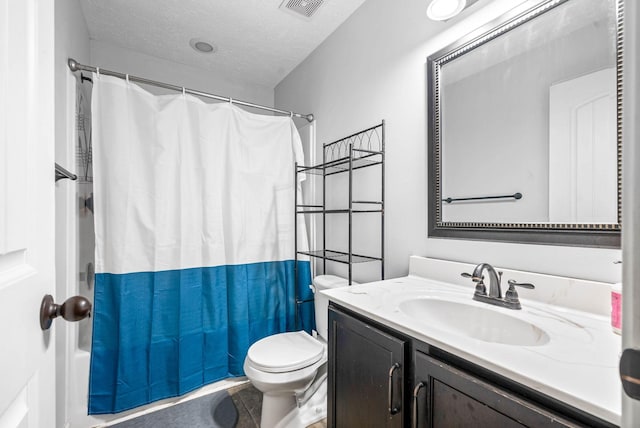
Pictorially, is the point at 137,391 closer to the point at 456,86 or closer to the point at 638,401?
the point at 638,401

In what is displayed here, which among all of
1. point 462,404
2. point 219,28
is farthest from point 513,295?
point 219,28

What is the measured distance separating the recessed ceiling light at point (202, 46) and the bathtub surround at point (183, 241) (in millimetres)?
551

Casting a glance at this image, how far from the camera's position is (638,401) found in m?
0.22

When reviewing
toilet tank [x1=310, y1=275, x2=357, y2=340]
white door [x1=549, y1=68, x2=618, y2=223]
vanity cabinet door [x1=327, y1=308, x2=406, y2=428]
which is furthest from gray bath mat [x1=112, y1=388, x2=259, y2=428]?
white door [x1=549, y1=68, x2=618, y2=223]

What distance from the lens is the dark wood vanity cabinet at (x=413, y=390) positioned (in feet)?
1.90

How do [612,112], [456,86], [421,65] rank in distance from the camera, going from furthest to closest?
[421,65] < [456,86] < [612,112]

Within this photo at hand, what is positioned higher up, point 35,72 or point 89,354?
point 35,72

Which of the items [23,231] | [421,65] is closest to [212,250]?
[23,231]

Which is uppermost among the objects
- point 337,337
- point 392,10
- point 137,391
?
point 392,10

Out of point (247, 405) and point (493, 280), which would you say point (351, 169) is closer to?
point (493, 280)

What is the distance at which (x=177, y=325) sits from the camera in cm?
175

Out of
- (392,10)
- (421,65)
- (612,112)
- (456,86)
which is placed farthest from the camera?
(392,10)

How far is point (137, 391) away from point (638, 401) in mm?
2078

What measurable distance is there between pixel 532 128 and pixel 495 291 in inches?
23.2
